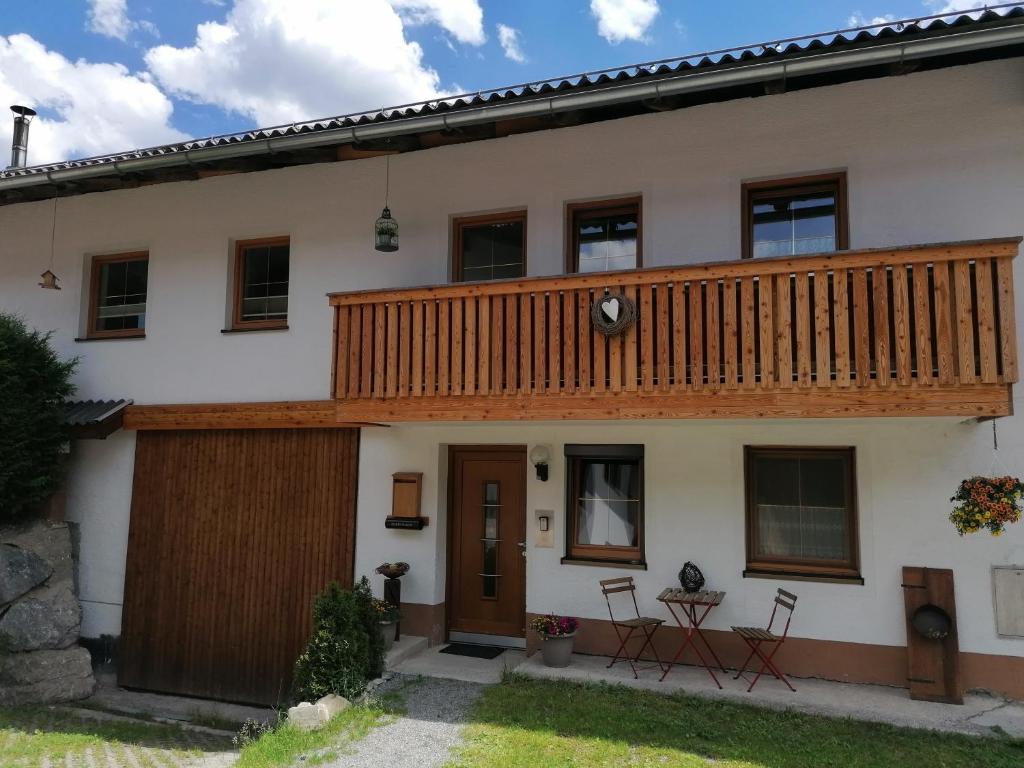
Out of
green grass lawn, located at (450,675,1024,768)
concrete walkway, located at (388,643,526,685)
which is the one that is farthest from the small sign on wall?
concrete walkway, located at (388,643,526,685)

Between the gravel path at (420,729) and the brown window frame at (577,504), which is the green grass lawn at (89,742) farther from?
the brown window frame at (577,504)

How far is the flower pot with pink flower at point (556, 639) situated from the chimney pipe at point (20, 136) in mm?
11361

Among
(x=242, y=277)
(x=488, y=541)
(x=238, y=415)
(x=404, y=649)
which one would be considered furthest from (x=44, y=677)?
(x=488, y=541)

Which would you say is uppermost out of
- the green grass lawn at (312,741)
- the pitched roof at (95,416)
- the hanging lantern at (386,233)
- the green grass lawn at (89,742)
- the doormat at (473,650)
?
the hanging lantern at (386,233)

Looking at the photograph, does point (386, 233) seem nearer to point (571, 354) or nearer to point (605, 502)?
point (571, 354)

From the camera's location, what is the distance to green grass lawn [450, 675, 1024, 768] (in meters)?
4.92

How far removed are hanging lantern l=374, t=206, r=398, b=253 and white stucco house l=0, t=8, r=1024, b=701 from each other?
511mm

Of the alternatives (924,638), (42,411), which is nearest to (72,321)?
(42,411)

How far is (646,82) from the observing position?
6.30 m

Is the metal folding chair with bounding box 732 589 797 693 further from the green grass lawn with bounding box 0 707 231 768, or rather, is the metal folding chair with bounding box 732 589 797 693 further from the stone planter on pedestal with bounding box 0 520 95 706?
the stone planter on pedestal with bounding box 0 520 95 706

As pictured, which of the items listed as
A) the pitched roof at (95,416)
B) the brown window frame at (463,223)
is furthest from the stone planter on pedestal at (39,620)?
the brown window frame at (463,223)

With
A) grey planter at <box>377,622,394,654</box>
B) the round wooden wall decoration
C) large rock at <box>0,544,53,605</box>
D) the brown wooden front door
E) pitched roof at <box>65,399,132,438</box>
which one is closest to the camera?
the round wooden wall decoration

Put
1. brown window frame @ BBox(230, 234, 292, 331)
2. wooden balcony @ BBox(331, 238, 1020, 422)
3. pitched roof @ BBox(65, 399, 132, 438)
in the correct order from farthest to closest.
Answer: brown window frame @ BBox(230, 234, 292, 331), pitched roof @ BBox(65, 399, 132, 438), wooden balcony @ BBox(331, 238, 1020, 422)

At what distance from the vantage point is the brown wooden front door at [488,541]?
796 centimetres
